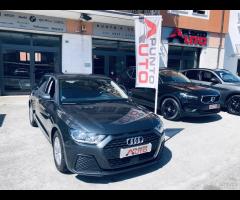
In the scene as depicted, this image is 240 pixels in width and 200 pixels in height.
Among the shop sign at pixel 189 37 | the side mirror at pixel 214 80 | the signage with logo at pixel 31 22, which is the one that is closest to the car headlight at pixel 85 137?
the side mirror at pixel 214 80

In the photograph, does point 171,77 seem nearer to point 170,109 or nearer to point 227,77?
point 170,109

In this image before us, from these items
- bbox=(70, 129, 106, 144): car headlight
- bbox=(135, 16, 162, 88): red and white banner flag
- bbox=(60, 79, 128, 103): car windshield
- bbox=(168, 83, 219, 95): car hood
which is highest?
bbox=(135, 16, 162, 88): red and white banner flag

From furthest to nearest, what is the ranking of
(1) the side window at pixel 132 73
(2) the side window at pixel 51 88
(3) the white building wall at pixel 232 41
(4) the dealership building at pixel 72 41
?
(3) the white building wall at pixel 232 41, (4) the dealership building at pixel 72 41, (1) the side window at pixel 132 73, (2) the side window at pixel 51 88

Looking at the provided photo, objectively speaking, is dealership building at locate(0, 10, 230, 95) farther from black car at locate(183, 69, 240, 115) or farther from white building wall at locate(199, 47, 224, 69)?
black car at locate(183, 69, 240, 115)

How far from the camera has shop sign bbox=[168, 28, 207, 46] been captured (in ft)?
47.3

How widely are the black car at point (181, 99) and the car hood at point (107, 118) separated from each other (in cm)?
289

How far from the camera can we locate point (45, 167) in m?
3.90

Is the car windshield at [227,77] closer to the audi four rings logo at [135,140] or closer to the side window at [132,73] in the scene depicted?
the side window at [132,73]

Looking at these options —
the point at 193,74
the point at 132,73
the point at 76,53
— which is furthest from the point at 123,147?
the point at 76,53

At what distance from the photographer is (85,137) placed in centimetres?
325

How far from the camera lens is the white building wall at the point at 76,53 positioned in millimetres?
11805

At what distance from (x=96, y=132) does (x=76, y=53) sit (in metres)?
9.51

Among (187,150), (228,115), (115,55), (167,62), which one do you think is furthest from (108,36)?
(187,150)

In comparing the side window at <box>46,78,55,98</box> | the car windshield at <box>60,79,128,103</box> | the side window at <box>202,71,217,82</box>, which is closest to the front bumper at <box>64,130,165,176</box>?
the car windshield at <box>60,79,128,103</box>
